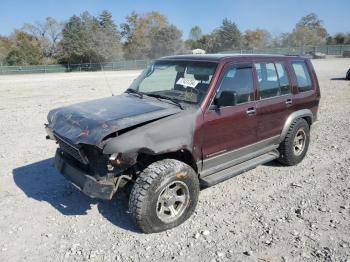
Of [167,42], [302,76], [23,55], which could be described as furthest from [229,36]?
[302,76]

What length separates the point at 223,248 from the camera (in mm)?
3920

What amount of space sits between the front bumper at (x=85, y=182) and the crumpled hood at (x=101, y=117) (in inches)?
17.4

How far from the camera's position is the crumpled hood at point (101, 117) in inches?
153

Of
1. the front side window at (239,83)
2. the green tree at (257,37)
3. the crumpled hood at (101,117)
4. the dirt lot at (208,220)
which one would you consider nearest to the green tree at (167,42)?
the green tree at (257,37)

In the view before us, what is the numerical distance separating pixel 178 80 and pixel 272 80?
156 cm

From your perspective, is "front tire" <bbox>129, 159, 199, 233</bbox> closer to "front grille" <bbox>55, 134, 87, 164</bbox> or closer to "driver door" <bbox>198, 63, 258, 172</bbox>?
"driver door" <bbox>198, 63, 258, 172</bbox>

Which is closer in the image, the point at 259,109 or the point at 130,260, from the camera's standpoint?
the point at 130,260

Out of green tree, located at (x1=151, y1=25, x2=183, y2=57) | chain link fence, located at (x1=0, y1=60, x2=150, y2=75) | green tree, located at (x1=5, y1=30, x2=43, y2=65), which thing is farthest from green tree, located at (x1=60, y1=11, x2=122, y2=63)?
green tree, located at (x1=151, y1=25, x2=183, y2=57)

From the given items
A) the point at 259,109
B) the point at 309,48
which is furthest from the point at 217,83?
the point at 309,48

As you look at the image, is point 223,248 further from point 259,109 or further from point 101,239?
point 259,109

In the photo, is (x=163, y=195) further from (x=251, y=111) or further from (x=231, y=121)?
(x=251, y=111)

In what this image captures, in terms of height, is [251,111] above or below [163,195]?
above

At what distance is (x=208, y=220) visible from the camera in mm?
4520

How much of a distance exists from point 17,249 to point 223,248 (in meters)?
2.29
